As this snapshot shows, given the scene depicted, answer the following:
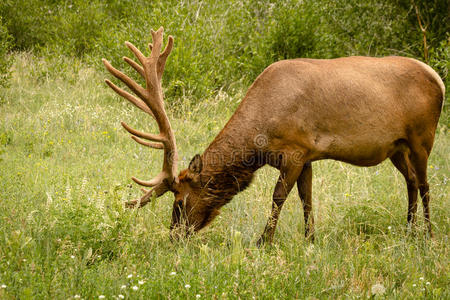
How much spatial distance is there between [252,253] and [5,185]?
2498 millimetres

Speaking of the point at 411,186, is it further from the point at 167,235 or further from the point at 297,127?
the point at 167,235

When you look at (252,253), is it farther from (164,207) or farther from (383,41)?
(383,41)

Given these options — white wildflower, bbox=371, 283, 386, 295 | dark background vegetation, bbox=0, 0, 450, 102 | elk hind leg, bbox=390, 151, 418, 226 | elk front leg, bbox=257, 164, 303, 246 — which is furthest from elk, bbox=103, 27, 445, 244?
dark background vegetation, bbox=0, 0, 450, 102

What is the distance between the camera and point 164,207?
4996mm

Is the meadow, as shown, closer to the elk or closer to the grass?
the grass

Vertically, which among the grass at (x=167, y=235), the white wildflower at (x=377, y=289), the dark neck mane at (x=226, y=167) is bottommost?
the grass at (x=167, y=235)

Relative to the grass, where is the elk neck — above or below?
above

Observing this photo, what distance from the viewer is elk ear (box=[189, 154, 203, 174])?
447 cm

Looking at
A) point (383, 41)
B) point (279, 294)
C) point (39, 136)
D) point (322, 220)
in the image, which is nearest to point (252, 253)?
point (279, 294)

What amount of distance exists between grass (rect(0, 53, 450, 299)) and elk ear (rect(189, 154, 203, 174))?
58 cm

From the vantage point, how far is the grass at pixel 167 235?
330 centimetres

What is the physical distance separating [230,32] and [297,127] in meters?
6.89

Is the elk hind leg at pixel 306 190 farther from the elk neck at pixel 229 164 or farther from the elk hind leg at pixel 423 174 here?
the elk hind leg at pixel 423 174

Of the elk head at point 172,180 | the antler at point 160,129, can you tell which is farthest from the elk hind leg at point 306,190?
the antler at point 160,129
